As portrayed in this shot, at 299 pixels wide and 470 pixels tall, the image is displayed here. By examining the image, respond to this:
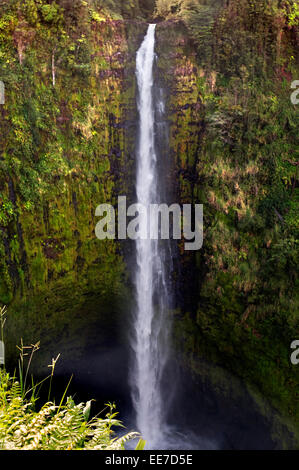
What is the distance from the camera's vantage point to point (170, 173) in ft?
29.5

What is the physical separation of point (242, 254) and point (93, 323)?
15.7 feet

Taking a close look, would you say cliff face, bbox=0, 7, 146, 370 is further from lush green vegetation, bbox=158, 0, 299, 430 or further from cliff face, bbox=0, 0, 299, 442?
lush green vegetation, bbox=158, 0, 299, 430

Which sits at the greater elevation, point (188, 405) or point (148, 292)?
point (148, 292)

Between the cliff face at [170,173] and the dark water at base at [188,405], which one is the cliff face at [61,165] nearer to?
the cliff face at [170,173]

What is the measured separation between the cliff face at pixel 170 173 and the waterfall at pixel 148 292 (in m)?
0.39

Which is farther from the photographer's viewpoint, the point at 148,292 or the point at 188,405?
the point at 148,292

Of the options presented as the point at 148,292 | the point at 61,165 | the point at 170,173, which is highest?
the point at 61,165

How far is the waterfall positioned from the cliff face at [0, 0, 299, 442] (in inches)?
15.2

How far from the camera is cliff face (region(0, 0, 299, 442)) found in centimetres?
745

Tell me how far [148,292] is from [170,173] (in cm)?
355

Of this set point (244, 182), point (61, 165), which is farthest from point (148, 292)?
point (61, 165)

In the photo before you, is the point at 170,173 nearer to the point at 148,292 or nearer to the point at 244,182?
the point at 244,182

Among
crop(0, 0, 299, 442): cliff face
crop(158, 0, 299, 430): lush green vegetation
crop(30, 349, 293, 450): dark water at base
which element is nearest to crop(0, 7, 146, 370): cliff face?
crop(0, 0, 299, 442): cliff face

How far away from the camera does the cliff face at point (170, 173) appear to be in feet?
24.5
